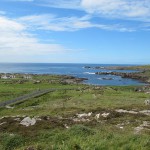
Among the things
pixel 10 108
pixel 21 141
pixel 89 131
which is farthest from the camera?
pixel 10 108

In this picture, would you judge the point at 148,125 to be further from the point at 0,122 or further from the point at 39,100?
the point at 39,100

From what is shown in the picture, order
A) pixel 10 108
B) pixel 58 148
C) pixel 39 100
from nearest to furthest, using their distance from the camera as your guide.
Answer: pixel 58 148 → pixel 10 108 → pixel 39 100

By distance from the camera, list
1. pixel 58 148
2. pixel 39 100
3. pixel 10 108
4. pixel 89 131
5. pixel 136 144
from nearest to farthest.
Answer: pixel 58 148 → pixel 136 144 → pixel 89 131 → pixel 10 108 → pixel 39 100

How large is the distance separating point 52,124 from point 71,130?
537cm

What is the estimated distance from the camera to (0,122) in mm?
28188

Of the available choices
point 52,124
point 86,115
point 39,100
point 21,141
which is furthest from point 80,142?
point 39,100

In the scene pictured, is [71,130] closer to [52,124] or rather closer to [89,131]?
[89,131]

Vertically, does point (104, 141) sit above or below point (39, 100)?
above

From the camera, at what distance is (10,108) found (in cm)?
4788

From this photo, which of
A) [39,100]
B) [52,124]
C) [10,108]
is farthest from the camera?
[39,100]

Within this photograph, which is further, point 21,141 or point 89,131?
point 89,131

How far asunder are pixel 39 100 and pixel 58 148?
43.0 meters

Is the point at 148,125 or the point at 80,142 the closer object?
the point at 80,142

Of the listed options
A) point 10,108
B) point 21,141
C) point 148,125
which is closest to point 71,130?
point 21,141
